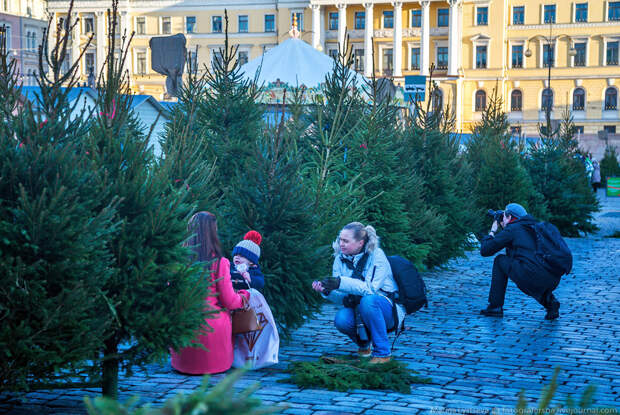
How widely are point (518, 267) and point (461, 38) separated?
73.4 metres

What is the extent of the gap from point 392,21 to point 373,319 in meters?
78.9

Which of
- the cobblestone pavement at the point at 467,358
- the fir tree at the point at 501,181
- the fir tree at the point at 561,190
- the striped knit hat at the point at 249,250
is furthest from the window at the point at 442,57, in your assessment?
the striped knit hat at the point at 249,250

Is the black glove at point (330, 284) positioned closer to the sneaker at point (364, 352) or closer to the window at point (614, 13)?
the sneaker at point (364, 352)

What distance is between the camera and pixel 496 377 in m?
6.45

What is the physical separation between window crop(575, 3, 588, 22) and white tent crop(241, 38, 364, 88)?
64.4 meters

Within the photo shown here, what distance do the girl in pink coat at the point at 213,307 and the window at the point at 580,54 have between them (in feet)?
247

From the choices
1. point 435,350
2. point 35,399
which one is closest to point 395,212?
point 435,350

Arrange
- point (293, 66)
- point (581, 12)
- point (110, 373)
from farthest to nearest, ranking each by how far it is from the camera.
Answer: point (581, 12) → point (293, 66) → point (110, 373)

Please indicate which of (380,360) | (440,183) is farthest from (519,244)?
(440,183)

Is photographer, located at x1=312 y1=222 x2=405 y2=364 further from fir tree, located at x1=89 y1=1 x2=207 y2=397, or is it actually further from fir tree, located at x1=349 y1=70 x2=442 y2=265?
fir tree, located at x1=349 y1=70 x2=442 y2=265

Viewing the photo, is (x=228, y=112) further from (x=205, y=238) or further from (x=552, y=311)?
(x=205, y=238)

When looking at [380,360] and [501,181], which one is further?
[501,181]

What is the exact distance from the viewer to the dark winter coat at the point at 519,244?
9.26m

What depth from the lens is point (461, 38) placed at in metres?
80.2
